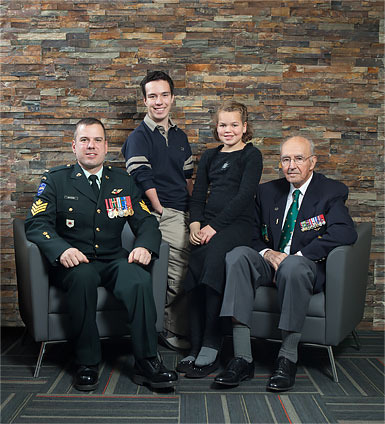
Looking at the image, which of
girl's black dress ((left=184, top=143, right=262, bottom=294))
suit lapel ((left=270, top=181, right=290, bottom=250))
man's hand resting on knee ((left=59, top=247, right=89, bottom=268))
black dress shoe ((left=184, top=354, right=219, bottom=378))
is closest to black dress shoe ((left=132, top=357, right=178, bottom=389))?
black dress shoe ((left=184, top=354, right=219, bottom=378))

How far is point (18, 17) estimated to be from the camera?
3.08 metres

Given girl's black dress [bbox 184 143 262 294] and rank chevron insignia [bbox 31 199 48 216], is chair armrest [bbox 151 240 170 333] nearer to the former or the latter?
girl's black dress [bbox 184 143 262 294]

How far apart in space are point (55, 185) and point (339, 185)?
146cm

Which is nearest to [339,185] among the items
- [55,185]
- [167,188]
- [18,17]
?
[167,188]

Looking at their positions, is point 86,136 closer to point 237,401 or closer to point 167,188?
point 167,188

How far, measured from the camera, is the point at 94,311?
2.24 m

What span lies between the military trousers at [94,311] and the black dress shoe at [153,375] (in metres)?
0.04

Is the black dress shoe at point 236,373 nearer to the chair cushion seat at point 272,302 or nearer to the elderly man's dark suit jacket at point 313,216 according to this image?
the chair cushion seat at point 272,302

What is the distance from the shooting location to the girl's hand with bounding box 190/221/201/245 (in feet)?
8.39

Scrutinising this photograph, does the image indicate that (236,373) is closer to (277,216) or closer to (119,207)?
(277,216)

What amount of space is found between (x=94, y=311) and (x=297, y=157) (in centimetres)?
126

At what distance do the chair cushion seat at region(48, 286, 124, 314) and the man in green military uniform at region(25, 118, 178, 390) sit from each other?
0.16 feet

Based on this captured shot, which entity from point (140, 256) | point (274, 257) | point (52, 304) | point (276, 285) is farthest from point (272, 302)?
point (52, 304)

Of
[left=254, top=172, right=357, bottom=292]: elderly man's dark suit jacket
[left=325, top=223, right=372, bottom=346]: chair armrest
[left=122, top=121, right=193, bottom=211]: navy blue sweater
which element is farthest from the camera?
[left=122, top=121, right=193, bottom=211]: navy blue sweater
